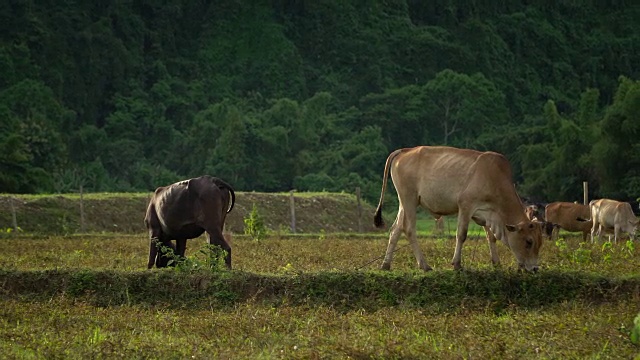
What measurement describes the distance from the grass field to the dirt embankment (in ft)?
47.5

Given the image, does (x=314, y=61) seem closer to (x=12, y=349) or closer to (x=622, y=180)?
(x=622, y=180)

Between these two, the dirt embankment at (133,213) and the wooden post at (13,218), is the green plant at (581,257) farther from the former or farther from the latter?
the wooden post at (13,218)

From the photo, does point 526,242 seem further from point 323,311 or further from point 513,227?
point 323,311

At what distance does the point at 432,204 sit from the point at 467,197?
23.1 inches

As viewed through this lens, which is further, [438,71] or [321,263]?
[438,71]

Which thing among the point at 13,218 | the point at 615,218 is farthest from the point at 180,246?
the point at 13,218

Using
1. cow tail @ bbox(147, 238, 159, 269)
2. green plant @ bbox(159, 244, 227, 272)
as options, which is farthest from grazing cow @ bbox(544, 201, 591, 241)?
green plant @ bbox(159, 244, 227, 272)

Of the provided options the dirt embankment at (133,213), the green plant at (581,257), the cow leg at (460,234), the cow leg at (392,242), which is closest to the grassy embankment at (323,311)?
the green plant at (581,257)

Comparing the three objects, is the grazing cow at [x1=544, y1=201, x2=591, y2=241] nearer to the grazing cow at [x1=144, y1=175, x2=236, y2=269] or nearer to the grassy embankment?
the grassy embankment

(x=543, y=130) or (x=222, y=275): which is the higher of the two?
(x=222, y=275)

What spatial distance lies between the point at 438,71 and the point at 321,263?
4647 centimetres

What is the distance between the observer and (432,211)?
1424 cm

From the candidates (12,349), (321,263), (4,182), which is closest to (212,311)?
(12,349)

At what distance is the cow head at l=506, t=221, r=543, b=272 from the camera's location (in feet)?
43.5
